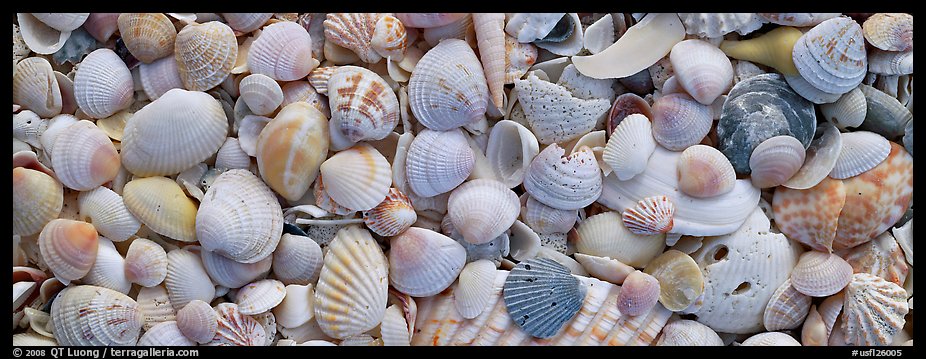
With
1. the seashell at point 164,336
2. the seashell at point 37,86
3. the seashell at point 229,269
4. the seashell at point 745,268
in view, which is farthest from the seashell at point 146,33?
the seashell at point 745,268

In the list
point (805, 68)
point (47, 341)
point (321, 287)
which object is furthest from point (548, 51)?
point (47, 341)

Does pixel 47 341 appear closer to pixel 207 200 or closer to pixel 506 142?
pixel 207 200

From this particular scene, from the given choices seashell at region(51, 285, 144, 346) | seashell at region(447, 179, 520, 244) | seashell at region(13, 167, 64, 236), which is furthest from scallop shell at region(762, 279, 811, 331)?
seashell at region(13, 167, 64, 236)

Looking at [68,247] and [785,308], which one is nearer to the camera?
[68,247]

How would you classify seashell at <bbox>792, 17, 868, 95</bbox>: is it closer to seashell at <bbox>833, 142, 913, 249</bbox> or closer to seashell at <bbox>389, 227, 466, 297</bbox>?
seashell at <bbox>833, 142, 913, 249</bbox>

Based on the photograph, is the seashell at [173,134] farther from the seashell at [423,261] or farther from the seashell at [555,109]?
the seashell at [555,109]

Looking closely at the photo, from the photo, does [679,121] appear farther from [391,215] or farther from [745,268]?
[391,215]

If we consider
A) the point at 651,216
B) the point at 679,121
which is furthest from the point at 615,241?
the point at 679,121
